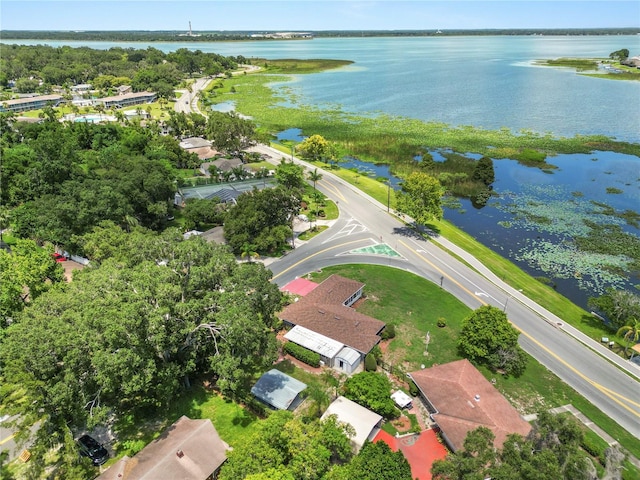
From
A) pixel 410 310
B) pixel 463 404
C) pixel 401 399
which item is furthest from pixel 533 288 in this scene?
pixel 401 399

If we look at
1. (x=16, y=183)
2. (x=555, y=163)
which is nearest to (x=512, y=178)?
(x=555, y=163)

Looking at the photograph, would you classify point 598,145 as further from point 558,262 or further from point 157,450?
A: point 157,450

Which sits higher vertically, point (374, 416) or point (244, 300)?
point (244, 300)

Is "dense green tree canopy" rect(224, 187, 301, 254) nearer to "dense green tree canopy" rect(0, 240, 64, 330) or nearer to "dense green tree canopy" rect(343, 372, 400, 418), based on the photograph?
"dense green tree canopy" rect(0, 240, 64, 330)

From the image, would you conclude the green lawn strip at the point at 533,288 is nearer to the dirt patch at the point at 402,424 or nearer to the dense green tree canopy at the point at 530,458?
the dense green tree canopy at the point at 530,458

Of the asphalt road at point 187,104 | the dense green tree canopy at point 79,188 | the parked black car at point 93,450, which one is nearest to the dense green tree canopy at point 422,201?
the dense green tree canopy at point 79,188

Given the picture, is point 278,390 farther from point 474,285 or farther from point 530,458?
point 474,285
